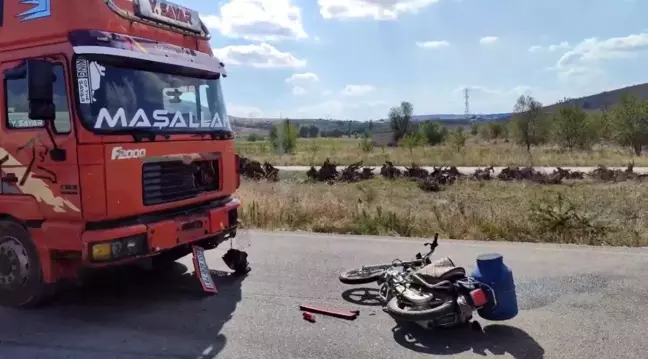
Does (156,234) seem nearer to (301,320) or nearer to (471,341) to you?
(301,320)

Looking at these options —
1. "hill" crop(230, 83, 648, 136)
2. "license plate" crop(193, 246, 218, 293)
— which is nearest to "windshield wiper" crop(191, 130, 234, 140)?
"license plate" crop(193, 246, 218, 293)

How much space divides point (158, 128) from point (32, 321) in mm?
2263

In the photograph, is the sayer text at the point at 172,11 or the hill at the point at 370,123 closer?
the sayer text at the point at 172,11

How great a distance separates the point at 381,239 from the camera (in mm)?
9602

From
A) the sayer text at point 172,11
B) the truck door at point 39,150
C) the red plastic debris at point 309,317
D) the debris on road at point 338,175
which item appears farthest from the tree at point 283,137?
the red plastic debris at point 309,317

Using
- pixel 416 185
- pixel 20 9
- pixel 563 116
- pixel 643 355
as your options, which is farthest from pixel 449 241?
pixel 563 116

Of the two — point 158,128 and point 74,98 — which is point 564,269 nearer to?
point 158,128

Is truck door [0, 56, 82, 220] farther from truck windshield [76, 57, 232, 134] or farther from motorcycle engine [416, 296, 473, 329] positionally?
motorcycle engine [416, 296, 473, 329]

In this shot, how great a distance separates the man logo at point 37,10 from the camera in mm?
5551

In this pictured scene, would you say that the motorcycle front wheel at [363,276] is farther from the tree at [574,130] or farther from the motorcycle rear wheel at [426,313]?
the tree at [574,130]

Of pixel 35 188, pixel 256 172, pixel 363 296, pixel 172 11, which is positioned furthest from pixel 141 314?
pixel 256 172

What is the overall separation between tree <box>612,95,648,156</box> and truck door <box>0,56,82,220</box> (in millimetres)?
46084

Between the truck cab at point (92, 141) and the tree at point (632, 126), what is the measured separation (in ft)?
148

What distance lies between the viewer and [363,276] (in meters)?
6.52
